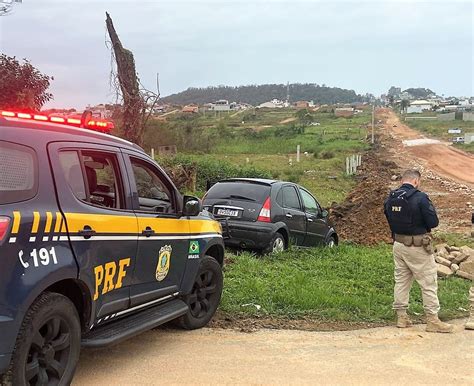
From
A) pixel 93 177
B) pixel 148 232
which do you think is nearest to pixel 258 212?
pixel 148 232

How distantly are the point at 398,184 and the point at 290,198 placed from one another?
1797 centimetres

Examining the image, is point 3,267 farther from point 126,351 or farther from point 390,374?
point 390,374

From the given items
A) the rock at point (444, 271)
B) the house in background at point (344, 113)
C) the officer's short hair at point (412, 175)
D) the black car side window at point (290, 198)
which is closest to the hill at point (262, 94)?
the house in background at point (344, 113)

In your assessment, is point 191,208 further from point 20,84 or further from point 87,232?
point 20,84

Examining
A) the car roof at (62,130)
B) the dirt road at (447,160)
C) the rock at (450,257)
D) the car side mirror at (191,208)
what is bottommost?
the dirt road at (447,160)

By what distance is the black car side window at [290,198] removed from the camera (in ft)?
34.7

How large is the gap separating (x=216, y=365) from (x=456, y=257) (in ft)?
21.9

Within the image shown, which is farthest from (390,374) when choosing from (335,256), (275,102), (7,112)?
(275,102)

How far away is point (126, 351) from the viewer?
214 inches

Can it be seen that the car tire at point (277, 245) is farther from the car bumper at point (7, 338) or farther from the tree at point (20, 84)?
the car bumper at point (7, 338)

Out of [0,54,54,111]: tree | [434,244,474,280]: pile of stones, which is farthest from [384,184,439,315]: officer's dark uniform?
[0,54,54,111]: tree

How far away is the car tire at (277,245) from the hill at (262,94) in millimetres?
94691

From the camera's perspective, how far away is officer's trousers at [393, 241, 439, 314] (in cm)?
650

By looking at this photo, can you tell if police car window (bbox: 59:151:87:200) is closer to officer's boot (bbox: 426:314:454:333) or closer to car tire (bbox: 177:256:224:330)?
car tire (bbox: 177:256:224:330)
